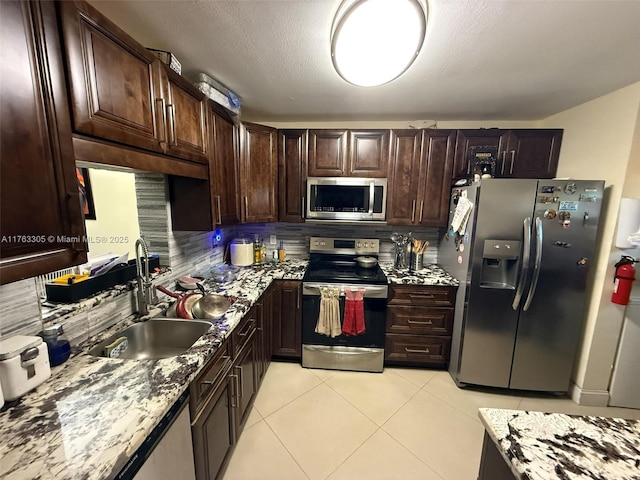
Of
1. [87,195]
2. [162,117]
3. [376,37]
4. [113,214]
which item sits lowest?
[113,214]

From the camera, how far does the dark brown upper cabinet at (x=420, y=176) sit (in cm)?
235

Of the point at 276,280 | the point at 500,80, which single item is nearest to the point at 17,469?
the point at 276,280

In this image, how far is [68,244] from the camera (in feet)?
2.73

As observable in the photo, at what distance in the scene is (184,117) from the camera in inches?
55.8

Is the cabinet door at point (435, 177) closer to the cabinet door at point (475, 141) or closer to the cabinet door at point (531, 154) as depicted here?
the cabinet door at point (475, 141)

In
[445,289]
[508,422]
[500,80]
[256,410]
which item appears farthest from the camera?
[445,289]

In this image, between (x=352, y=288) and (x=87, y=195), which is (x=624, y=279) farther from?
(x=87, y=195)

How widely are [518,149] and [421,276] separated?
1.47 metres

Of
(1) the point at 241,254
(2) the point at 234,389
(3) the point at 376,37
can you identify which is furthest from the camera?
(1) the point at 241,254

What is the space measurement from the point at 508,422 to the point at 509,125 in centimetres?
285

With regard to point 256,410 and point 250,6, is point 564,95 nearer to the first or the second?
point 250,6

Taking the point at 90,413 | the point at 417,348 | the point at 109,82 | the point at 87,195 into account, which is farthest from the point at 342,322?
the point at 109,82

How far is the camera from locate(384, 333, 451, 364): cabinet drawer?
231 centimetres

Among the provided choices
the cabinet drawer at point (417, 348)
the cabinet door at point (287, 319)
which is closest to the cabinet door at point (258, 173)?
the cabinet door at point (287, 319)
